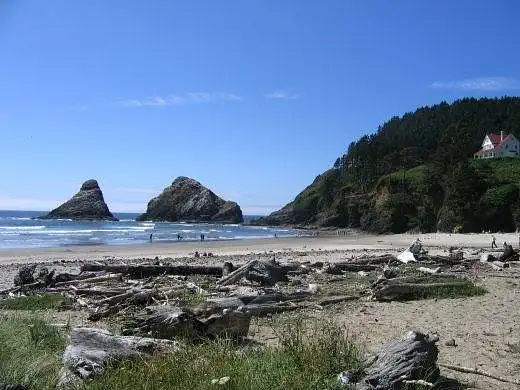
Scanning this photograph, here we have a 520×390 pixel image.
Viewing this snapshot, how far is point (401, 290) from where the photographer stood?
470 inches

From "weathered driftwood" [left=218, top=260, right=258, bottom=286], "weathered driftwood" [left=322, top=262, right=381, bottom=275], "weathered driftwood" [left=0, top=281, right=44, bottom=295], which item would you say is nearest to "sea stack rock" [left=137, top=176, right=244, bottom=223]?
"weathered driftwood" [left=322, top=262, right=381, bottom=275]

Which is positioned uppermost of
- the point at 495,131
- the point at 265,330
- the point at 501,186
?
the point at 495,131

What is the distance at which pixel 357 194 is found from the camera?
98688 millimetres

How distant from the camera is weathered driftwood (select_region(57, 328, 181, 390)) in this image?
18.3 ft

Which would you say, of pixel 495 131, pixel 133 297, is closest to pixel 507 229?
pixel 133 297

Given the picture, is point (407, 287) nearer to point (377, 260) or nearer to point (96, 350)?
point (377, 260)

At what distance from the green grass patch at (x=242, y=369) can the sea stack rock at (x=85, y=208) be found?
144 m

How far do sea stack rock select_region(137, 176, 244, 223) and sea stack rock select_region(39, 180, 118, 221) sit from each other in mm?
11358

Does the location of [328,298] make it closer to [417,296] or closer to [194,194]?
[417,296]

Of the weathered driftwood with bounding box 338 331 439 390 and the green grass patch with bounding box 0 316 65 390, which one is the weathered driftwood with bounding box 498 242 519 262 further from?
the green grass patch with bounding box 0 316 65 390

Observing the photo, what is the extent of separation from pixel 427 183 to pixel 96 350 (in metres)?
74.4

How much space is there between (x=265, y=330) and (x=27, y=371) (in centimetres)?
444

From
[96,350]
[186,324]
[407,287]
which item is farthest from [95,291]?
[407,287]

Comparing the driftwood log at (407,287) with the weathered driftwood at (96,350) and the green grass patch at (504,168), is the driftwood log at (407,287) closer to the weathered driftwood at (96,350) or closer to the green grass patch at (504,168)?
the weathered driftwood at (96,350)
